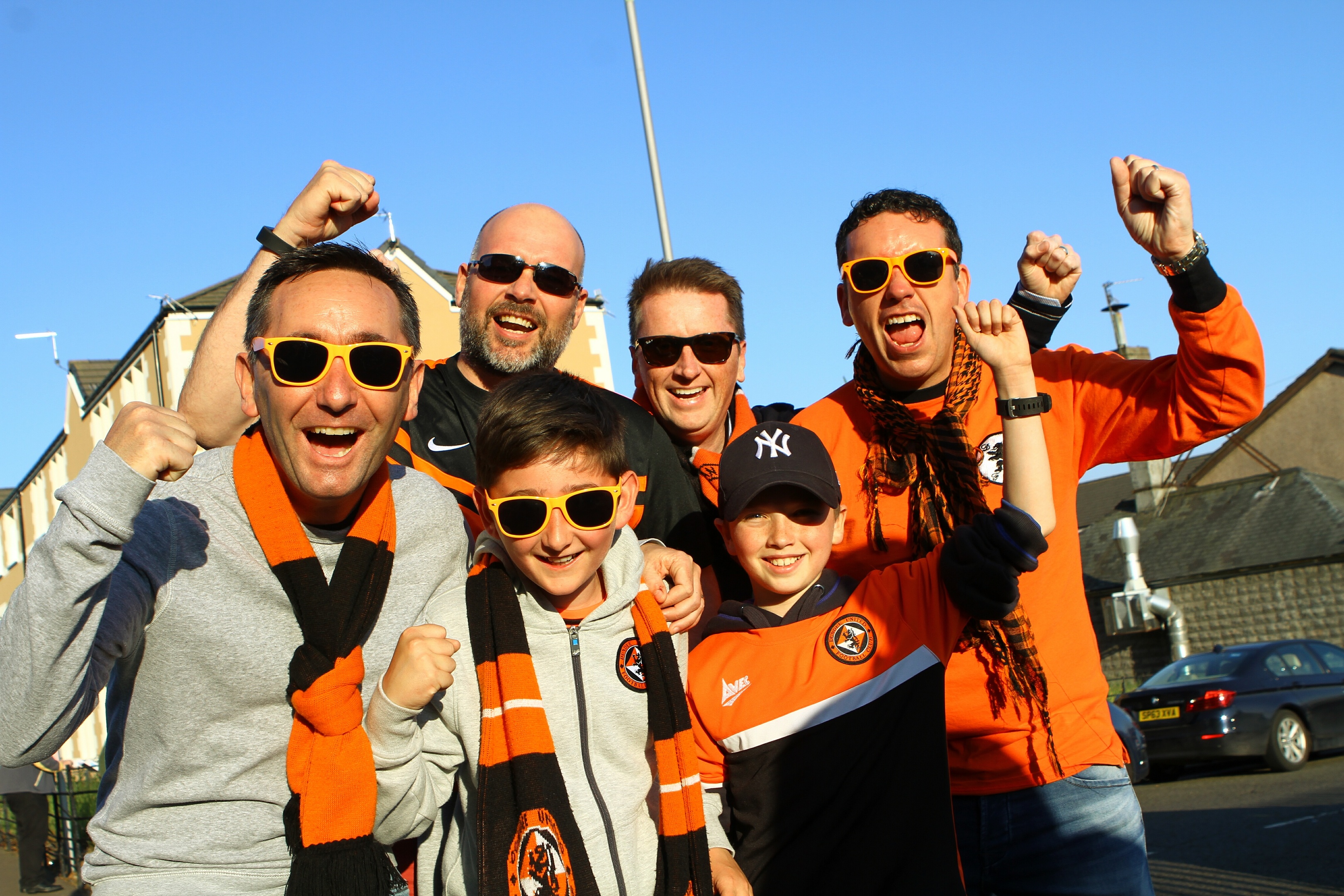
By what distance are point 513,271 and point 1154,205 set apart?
83.7 inches

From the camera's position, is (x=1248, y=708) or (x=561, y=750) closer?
(x=561, y=750)

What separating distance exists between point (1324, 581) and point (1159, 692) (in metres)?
13.2

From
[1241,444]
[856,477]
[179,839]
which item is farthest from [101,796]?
[1241,444]

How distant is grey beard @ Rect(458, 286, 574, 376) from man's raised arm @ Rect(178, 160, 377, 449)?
782 millimetres

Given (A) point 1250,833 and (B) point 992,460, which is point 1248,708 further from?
(B) point 992,460

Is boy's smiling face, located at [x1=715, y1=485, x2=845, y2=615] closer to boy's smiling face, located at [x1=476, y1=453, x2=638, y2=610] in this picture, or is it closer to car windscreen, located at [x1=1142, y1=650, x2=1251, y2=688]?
boy's smiling face, located at [x1=476, y1=453, x2=638, y2=610]

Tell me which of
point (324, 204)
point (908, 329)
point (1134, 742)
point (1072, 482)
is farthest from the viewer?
point (1134, 742)

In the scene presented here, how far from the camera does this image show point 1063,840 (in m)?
2.74

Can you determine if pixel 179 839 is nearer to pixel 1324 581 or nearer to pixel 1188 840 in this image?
pixel 1188 840

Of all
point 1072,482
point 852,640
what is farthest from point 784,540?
point 1072,482

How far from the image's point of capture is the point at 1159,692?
494 inches

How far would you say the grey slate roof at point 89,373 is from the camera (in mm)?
27625

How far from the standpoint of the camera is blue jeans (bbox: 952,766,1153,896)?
8.88ft

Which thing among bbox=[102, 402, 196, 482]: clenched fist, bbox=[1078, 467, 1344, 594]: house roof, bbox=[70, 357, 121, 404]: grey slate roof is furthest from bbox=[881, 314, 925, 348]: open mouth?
bbox=[70, 357, 121, 404]: grey slate roof
